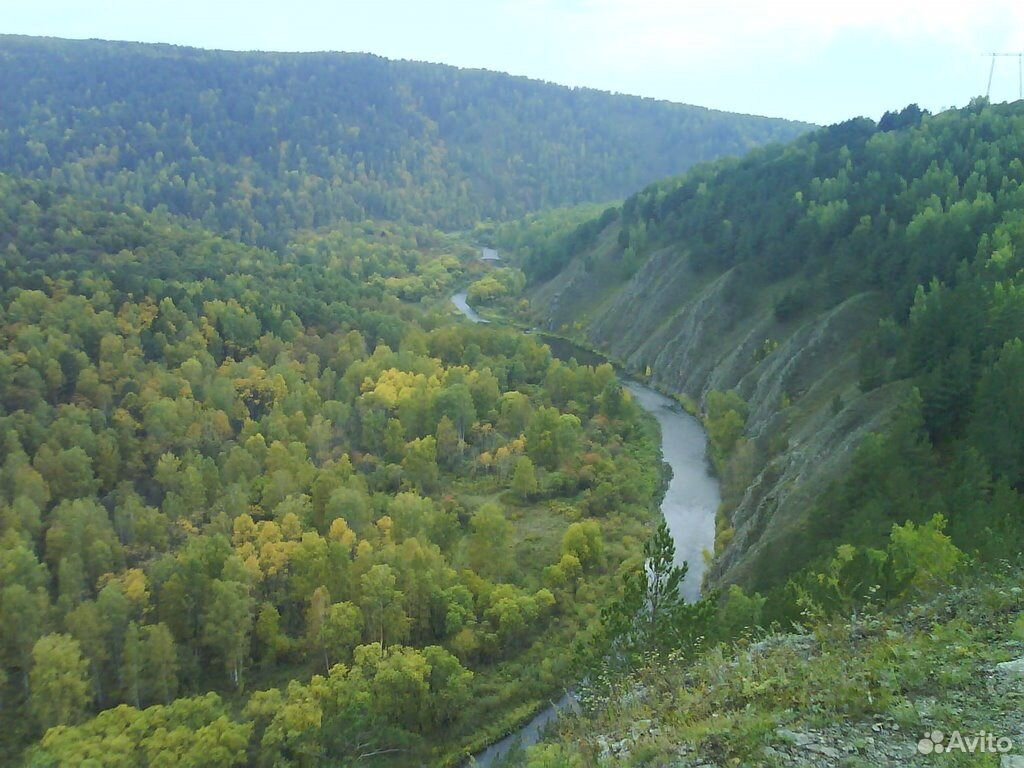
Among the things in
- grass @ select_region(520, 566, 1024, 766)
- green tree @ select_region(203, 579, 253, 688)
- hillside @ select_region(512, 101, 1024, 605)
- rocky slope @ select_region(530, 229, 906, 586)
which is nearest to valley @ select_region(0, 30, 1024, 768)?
grass @ select_region(520, 566, 1024, 766)

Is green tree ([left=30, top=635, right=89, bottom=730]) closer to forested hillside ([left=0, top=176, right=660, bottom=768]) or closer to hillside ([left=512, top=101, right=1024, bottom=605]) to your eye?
forested hillside ([left=0, top=176, right=660, bottom=768])

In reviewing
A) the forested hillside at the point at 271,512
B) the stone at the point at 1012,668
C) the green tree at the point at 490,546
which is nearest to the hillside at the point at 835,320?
the stone at the point at 1012,668

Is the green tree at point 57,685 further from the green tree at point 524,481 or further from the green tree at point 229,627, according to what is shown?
the green tree at point 524,481

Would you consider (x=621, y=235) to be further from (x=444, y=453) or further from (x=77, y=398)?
(x=77, y=398)

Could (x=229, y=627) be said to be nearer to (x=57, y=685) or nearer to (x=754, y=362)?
(x=57, y=685)

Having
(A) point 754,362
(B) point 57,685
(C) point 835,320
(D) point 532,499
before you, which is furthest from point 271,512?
(C) point 835,320

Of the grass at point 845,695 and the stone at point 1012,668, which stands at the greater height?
the stone at point 1012,668
